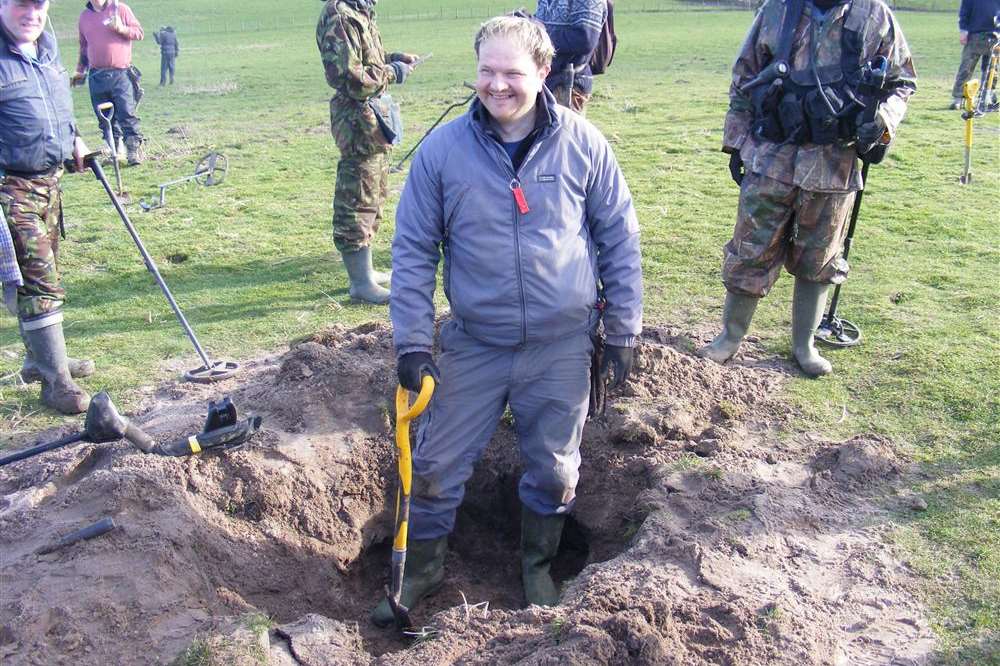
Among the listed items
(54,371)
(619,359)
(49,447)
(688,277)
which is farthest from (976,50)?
(49,447)

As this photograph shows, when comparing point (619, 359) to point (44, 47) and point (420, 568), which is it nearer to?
point (420, 568)

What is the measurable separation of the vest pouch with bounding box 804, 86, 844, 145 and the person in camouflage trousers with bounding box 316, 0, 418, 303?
3.26 m

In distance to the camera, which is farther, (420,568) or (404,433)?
(420,568)

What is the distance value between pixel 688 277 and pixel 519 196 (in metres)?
4.20

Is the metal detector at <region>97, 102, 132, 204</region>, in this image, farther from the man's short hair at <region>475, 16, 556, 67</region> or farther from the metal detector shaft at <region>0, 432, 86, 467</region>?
the man's short hair at <region>475, 16, 556, 67</region>

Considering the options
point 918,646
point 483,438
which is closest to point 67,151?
point 483,438

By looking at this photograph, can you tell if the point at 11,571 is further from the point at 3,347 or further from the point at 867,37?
the point at 867,37

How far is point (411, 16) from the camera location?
1654 inches

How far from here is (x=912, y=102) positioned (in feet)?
50.9

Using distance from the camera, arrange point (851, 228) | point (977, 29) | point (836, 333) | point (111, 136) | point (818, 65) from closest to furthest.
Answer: point (818, 65) < point (851, 228) < point (836, 333) < point (111, 136) < point (977, 29)

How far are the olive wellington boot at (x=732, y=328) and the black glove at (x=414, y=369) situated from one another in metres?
2.67

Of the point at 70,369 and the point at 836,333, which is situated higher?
the point at 836,333

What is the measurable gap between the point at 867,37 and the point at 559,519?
3157 mm

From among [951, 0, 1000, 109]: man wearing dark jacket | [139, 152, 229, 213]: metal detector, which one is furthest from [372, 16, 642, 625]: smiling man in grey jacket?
[951, 0, 1000, 109]: man wearing dark jacket
